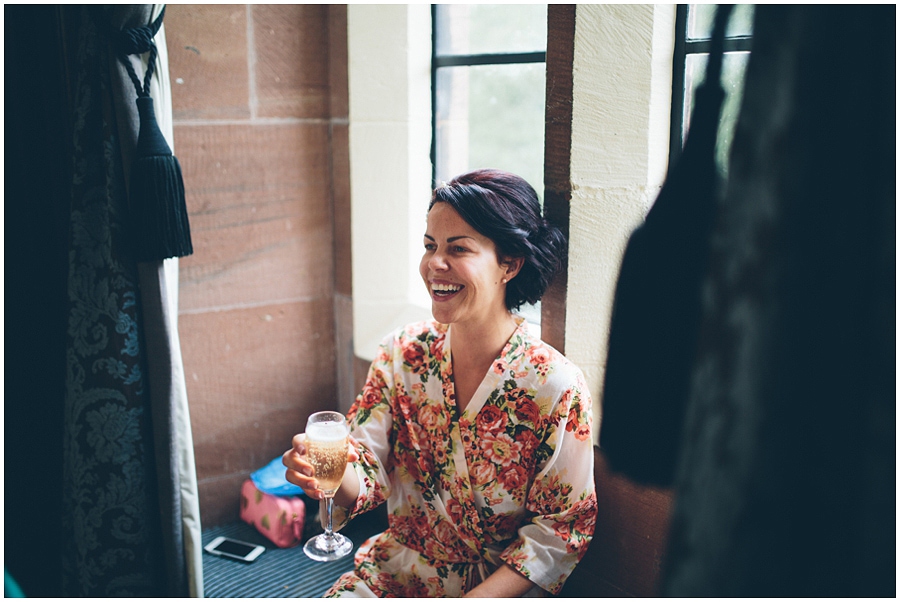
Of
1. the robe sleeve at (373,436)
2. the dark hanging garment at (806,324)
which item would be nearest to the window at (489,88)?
the robe sleeve at (373,436)

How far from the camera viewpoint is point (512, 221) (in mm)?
1422

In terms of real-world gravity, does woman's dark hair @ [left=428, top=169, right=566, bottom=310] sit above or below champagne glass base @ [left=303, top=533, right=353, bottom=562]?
above

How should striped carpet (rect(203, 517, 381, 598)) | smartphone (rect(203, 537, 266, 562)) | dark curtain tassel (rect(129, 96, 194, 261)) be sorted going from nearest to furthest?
dark curtain tassel (rect(129, 96, 194, 261)) → striped carpet (rect(203, 517, 381, 598)) → smartphone (rect(203, 537, 266, 562))

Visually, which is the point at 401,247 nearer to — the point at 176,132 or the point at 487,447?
the point at 176,132

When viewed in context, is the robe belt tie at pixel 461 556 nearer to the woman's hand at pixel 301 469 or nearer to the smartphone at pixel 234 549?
the woman's hand at pixel 301 469

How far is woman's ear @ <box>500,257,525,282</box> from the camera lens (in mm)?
1459

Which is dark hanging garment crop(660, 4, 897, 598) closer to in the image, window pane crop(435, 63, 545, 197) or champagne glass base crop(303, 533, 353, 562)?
champagne glass base crop(303, 533, 353, 562)

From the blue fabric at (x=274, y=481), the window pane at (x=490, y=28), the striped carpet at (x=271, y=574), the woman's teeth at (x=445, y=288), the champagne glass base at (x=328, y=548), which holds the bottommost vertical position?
the striped carpet at (x=271, y=574)

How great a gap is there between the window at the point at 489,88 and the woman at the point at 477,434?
526 mm

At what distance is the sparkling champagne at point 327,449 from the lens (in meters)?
1.28

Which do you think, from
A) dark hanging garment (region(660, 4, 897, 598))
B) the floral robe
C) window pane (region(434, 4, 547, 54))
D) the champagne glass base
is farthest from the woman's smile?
dark hanging garment (region(660, 4, 897, 598))

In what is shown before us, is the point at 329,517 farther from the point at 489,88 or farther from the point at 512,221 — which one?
the point at 489,88

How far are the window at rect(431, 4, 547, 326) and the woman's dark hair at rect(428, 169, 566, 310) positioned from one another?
1.40 feet

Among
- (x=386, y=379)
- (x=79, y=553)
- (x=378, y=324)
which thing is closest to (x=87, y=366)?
(x=79, y=553)
